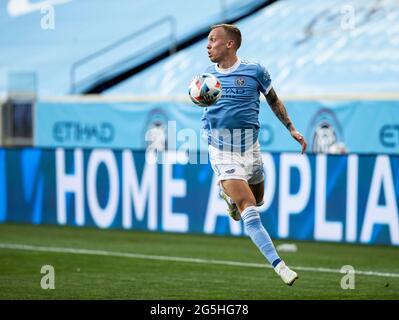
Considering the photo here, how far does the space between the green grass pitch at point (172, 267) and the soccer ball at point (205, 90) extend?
179cm

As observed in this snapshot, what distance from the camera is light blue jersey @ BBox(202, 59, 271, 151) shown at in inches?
373

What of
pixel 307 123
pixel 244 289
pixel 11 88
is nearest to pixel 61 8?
pixel 11 88

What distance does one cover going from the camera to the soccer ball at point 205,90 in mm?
9172

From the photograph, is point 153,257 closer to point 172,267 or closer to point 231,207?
point 172,267

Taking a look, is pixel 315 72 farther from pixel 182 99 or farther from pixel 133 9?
pixel 133 9

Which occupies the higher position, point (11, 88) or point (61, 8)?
point (61, 8)

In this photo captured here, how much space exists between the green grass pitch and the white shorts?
1.10 metres

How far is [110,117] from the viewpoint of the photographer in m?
21.9

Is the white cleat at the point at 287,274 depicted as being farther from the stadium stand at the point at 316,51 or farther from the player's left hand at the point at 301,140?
the stadium stand at the point at 316,51

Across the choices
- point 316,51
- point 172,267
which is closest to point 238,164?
point 172,267

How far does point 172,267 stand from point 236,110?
3058 mm

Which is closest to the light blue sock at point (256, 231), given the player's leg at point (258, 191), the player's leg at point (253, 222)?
the player's leg at point (253, 222)

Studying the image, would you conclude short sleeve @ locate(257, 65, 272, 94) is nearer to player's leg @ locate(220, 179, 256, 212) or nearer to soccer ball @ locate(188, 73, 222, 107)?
soccer ball @ locate(188, 73, 222, 107)
